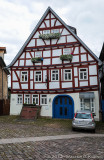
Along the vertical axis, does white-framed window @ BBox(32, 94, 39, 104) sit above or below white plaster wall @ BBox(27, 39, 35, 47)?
below

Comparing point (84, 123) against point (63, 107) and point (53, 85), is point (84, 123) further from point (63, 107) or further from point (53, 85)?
point (53, 85)

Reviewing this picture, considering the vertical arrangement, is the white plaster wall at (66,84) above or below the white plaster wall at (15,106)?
above

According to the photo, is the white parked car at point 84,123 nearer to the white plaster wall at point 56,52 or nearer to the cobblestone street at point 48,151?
the cobblestone street at point 48,151

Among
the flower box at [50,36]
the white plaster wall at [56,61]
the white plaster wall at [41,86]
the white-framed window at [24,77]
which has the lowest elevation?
the white plaster wall at [41,86]

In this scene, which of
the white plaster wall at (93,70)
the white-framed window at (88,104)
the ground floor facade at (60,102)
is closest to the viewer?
the ground floor facade at (60,102)

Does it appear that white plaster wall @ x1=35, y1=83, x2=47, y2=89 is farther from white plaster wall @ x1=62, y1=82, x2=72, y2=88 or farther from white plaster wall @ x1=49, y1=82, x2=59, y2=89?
white plaster wall @ x1=62, y1=82, x2=72, y2=88

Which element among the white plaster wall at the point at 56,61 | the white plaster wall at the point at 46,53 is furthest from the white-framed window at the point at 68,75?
the white plaster wall at the point at 46,53

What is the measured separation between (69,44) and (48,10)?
5.64 m

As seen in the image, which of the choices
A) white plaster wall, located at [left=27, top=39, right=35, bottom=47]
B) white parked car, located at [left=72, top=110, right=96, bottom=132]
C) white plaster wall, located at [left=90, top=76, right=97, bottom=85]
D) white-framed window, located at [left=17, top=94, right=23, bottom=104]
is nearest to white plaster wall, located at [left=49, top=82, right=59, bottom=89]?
white plaster wall, located at [left=90, top=76, right=97, bottom=85]

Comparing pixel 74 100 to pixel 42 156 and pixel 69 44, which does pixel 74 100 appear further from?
pixel 42 156

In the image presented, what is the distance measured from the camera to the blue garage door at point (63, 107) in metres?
21.3

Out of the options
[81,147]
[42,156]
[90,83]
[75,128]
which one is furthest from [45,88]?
[42,156]

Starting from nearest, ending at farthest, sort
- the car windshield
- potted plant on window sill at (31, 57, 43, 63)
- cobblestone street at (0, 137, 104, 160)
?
cobblestone street at (0, 137, 104, 160)
the car windshield
potted plant on window sill at (31, 57, 43, 63)

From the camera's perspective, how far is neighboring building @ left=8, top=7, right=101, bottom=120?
68.2 ft
